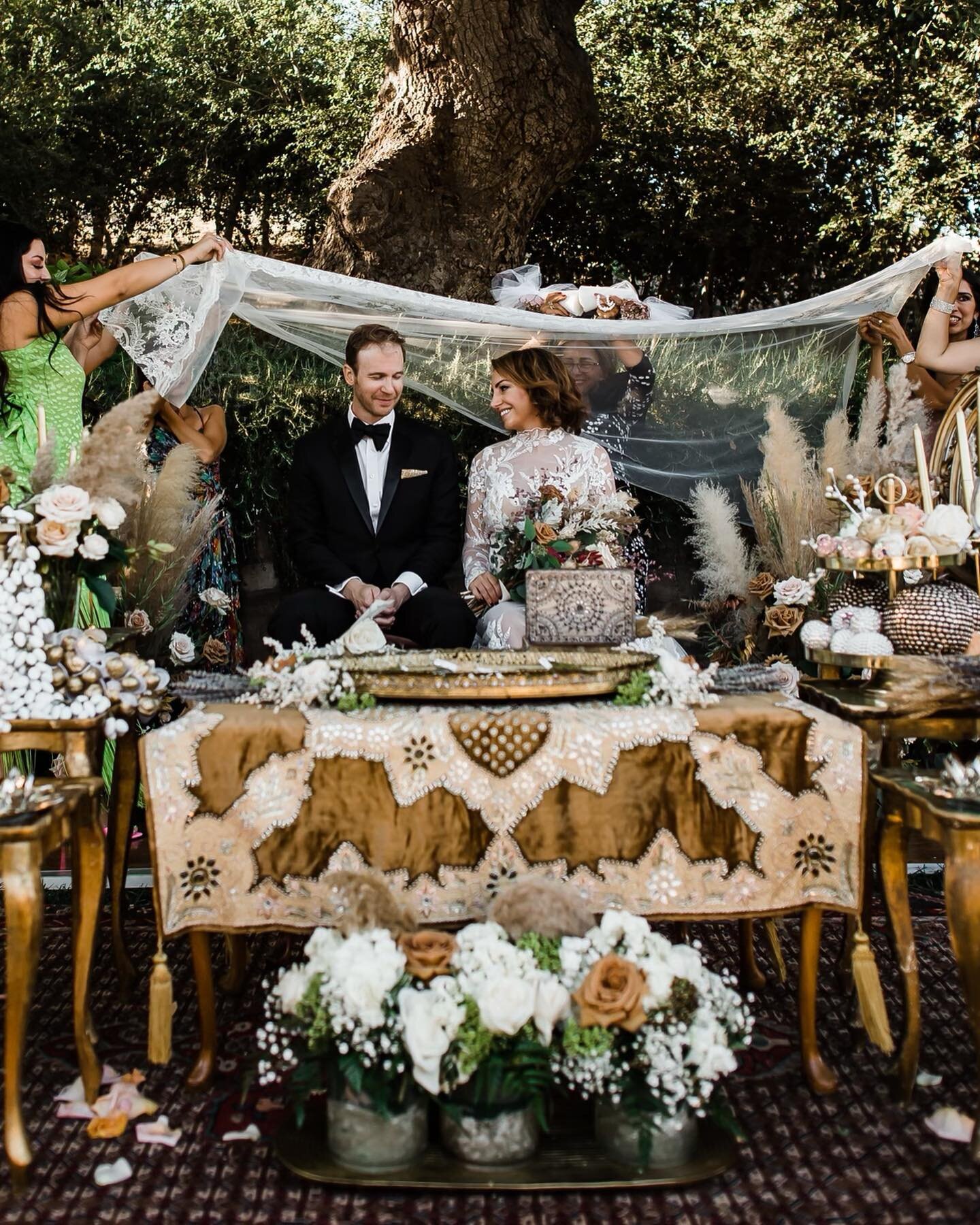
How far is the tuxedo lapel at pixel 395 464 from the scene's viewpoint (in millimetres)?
4734

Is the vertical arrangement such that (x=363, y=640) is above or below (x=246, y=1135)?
above

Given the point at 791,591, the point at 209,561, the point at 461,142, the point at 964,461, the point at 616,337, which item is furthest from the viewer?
the point at 461,142

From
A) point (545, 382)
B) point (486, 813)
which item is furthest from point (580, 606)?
point (545, 382)

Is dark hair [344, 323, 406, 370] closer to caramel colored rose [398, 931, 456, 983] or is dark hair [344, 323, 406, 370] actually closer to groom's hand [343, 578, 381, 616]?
groom's hand [343, 578, 381, 616]

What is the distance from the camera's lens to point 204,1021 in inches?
115

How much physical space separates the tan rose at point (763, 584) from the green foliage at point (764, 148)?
478 cm

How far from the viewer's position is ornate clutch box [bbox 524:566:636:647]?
3279mm

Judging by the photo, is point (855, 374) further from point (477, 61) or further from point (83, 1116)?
point (83, 1116)

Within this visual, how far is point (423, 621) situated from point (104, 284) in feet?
5.23

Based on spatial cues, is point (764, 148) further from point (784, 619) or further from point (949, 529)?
point (949, 529)

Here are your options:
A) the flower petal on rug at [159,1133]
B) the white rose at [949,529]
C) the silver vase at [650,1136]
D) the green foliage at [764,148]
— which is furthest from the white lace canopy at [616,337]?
the green foliage at [764,148]

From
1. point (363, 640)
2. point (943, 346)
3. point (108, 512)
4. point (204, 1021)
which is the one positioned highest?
point (943, 346)

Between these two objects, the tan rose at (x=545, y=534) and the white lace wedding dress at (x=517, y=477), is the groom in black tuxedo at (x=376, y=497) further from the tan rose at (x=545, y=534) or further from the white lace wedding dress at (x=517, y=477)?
the tan rose at (x=545, y=534)

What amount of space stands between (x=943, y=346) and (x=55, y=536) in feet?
11.1
